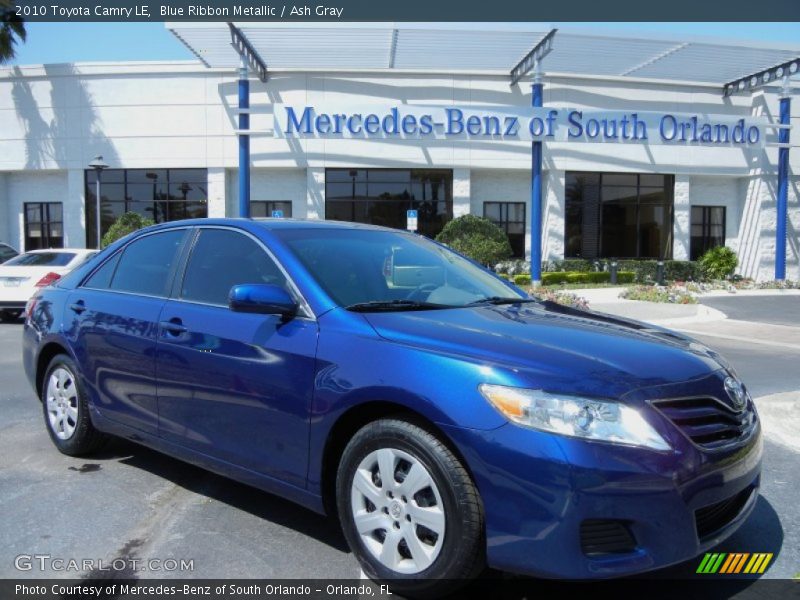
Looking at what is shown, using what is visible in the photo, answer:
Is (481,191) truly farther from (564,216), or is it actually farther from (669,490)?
(669,490)

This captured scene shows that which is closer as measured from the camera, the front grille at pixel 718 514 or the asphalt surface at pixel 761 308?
the front grille at pixel 718 514

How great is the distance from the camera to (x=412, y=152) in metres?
24.9

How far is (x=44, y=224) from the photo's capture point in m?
26.7

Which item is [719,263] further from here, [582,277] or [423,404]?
[423,404]

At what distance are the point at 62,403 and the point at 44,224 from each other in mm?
25163

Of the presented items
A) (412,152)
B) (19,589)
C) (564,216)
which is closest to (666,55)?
(564,216)

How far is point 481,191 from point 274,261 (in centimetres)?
2314

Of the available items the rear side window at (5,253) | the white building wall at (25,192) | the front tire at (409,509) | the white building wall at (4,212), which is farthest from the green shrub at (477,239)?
the front tire at (409,509)

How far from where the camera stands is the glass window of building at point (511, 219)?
26141mm

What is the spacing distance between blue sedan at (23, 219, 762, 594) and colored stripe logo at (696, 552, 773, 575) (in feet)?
1.39

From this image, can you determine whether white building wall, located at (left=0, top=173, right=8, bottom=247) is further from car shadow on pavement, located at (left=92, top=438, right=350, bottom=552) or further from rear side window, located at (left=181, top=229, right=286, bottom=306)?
rear side window, located at (left=181, top=229, right=286, bottom=306)

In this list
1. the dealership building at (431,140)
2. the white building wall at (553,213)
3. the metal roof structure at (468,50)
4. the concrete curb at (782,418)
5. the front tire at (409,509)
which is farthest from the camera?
the white building wall at (553,213)

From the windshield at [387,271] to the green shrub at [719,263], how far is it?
81.0 feet
